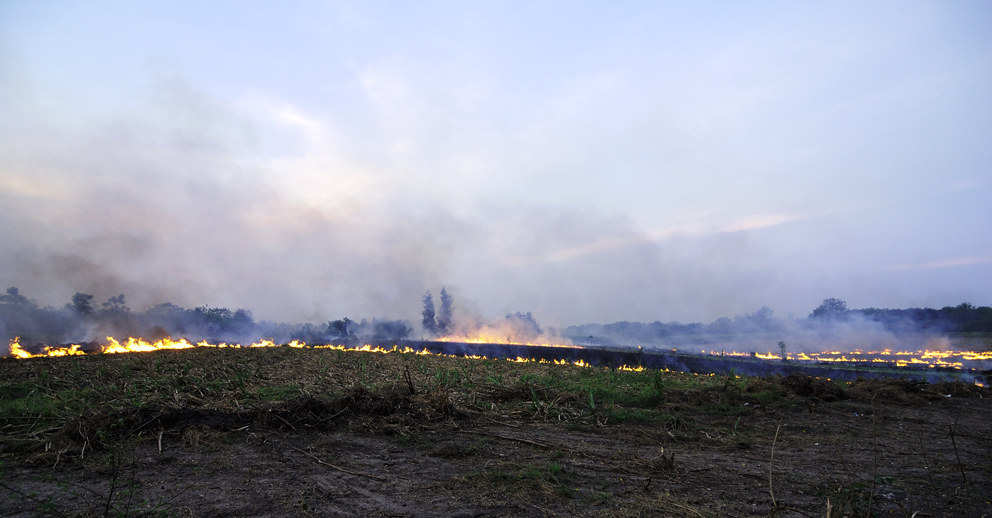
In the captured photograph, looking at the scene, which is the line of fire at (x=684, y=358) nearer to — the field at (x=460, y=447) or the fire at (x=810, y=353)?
the fire at (x=810, y=353)

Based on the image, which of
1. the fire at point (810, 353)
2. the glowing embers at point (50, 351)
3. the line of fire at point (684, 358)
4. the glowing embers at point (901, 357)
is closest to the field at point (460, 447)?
Result: the glowing embers at point (50, 351)

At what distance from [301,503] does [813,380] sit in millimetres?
12750

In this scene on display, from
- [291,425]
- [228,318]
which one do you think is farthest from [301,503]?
[228,318]

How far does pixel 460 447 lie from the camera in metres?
6.78

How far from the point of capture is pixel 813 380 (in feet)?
39.5

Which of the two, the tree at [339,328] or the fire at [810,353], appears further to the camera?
the tree at [339,328]

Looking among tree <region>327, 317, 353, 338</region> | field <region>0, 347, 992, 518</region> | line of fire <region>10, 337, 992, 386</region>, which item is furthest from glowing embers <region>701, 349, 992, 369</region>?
tree <region>327, 317, 353, 338</region>

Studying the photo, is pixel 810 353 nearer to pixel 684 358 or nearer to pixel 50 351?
pixel 684 358

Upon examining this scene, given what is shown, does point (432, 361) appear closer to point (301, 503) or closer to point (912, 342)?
point (301, 503)

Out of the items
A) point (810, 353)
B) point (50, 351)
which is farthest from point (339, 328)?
point (810, 353)

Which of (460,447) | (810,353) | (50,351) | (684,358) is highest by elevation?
(50,351)

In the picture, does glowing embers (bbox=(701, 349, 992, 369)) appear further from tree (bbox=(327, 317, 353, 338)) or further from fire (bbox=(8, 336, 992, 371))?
tree (bbox=(327, 317, 353, 338))

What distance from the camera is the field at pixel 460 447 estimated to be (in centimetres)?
477

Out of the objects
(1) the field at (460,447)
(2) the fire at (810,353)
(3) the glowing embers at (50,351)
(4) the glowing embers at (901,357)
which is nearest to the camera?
(1) the field at (460,447)
